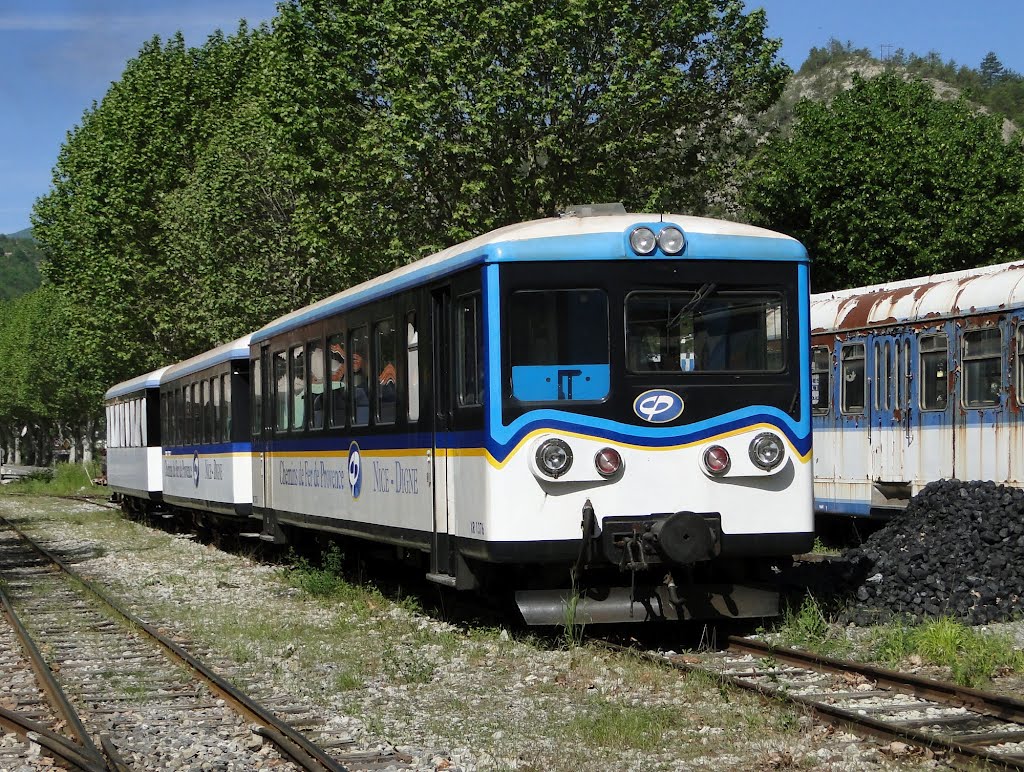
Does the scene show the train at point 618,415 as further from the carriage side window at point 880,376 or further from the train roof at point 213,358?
the train roof at point 213,358

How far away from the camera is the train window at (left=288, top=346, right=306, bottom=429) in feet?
53.2

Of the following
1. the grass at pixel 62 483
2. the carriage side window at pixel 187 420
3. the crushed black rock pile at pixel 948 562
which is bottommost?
Result: the grass at pixel 62 483

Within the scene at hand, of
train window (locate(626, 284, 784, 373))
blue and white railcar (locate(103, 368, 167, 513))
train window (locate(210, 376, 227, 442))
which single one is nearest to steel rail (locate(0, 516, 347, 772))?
train window (locate(626, 284, 784, 373))

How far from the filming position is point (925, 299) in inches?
676

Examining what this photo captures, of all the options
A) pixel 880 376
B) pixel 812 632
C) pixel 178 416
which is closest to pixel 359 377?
pixel 812 632

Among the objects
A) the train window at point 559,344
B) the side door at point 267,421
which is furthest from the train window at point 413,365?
the side door at point 267,421

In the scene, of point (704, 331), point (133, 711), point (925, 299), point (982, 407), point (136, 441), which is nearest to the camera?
point (133, 711)

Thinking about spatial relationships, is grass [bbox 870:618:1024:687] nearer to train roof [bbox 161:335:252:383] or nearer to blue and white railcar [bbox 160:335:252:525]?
blue and white railcar [bbox 160:335:252:525]

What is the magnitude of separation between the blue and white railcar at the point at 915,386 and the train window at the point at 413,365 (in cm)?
669

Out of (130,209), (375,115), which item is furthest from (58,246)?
(375,115)

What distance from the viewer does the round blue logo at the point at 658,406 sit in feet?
34.5

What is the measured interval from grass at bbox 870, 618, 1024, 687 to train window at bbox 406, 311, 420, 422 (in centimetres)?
404

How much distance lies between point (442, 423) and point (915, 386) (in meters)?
7.79

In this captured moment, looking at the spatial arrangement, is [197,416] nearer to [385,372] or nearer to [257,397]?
[257,397]
